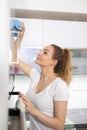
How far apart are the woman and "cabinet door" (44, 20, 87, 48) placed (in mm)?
410

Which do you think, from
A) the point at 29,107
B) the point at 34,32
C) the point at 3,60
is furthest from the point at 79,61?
the point at 3,60

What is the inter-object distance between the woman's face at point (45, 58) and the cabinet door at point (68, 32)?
14.7 inches

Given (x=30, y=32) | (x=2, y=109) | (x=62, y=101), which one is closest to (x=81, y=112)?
(x=62, y=101)

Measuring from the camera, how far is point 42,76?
0.93 metres

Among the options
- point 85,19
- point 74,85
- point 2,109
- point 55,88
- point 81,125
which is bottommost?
point 81,125

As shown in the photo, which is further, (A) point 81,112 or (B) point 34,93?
(A) point 81,112

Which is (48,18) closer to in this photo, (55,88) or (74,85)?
(74,85)

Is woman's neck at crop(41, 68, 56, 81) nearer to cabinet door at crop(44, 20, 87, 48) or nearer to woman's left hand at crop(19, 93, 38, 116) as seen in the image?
woman's left hand at crop(19, 93, 38, 116)

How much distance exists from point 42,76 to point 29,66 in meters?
0.10

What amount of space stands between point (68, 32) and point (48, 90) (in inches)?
25.6

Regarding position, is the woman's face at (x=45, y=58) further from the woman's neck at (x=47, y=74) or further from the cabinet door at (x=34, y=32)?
the cabinet door at (x=34, y=32)

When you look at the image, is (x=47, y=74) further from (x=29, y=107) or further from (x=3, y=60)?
(x=3, y=60)

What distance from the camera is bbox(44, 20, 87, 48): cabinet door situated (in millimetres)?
1349

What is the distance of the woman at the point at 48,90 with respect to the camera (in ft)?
2.80
